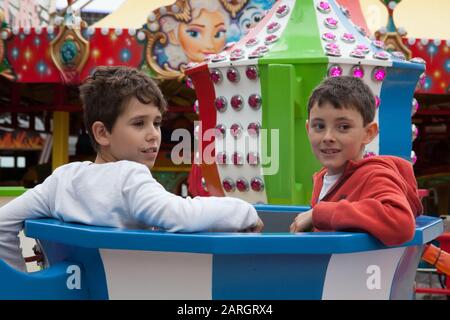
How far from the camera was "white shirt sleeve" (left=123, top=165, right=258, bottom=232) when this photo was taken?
44.3 inches

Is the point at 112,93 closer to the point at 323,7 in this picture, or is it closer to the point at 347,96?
the point at 347,96

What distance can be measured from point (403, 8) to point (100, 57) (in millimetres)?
2872

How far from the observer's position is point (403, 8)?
21.7 feet

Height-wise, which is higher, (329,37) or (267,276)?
(329,37)

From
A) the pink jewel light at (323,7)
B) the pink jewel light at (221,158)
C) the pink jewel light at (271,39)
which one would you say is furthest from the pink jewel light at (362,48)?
the pink jewel light at (221,158)

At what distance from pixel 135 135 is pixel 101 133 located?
7 centimetres

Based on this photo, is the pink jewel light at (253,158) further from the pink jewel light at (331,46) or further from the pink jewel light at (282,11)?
the pink jewel light at (282,11)

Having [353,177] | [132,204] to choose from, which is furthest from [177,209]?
[353,177]

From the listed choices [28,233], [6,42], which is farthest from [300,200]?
[6,42]

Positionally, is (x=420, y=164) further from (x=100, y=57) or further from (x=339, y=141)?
(x=339, y=141)

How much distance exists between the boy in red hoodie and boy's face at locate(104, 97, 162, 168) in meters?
0.29

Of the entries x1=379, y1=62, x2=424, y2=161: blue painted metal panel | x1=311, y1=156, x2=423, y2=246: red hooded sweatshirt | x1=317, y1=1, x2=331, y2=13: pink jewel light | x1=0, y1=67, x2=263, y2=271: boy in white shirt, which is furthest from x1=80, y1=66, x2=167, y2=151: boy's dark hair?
x1=317, y1=1, x2=331, y2=13: pink jewel light

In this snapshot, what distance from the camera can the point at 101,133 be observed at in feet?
4.29

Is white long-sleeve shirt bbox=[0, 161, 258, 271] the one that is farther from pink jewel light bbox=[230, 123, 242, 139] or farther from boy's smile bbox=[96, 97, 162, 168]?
pink jewel light bbox=[230, 123, 242, 139]
